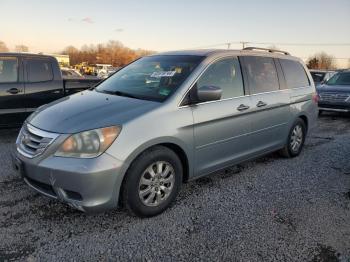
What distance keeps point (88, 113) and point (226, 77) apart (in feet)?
6.15

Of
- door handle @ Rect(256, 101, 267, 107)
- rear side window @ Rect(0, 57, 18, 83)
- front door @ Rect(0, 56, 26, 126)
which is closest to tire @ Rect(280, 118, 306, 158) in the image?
door handle @ Rect(256, 101, 267, 107)

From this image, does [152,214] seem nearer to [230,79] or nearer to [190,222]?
[190,222]

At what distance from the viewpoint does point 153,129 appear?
3449 mm

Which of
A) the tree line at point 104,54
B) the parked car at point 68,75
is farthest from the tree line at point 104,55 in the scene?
the parked car at point 68,75

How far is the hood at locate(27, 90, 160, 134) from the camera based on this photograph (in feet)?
10.9

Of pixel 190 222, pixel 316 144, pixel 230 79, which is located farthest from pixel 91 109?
pixel 316 144

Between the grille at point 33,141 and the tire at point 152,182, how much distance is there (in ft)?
2.73

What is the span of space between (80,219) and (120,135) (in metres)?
1.04

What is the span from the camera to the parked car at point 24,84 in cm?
659

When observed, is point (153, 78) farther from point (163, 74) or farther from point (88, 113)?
point (88, 113)

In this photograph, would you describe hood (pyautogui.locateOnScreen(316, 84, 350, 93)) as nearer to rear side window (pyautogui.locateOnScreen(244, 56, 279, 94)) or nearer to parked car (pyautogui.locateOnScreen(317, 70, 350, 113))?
parked car (pyautogui.locateOnScreen(317, 70, 350, 113))

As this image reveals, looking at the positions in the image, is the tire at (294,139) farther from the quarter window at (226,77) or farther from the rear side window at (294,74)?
the quarter window at (226,77)

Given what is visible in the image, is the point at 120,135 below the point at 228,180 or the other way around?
the other way around

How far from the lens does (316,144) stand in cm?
720
